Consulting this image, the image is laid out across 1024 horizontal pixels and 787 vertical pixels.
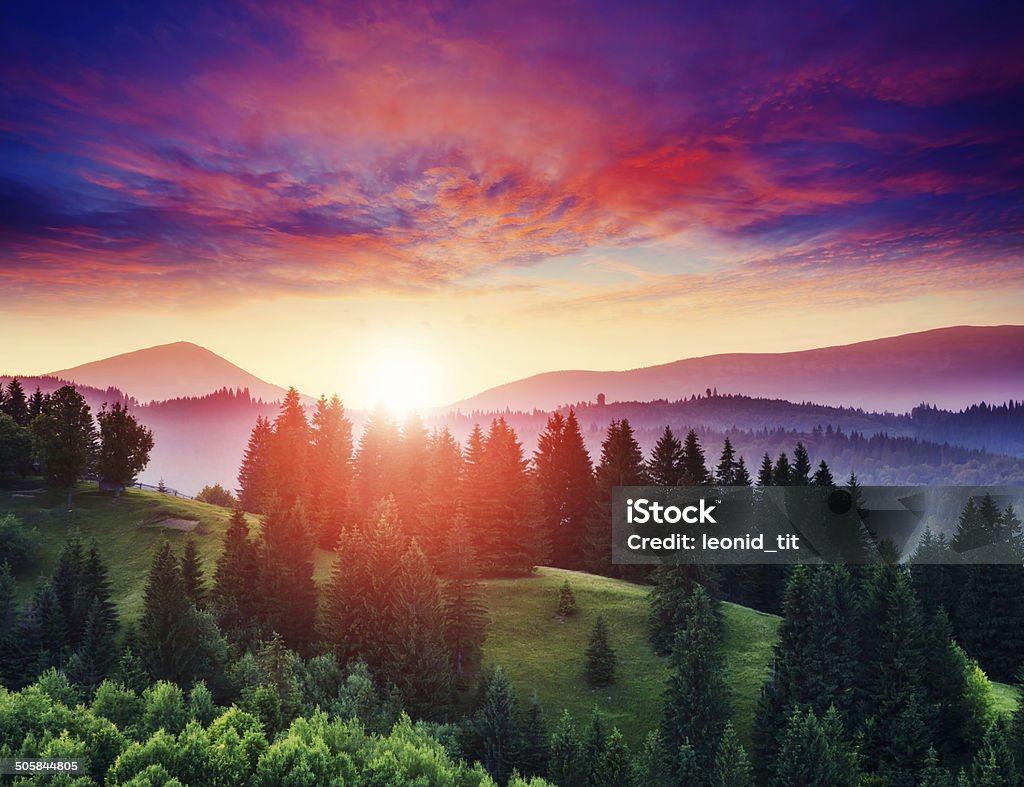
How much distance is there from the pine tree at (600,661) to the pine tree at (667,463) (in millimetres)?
34834

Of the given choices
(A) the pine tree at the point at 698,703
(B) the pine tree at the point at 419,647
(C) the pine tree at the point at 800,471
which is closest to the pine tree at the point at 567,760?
(A) the pine tree at the point at 698,703

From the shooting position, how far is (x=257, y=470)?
9738cm

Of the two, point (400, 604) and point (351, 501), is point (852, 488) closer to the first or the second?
point (400, 604)

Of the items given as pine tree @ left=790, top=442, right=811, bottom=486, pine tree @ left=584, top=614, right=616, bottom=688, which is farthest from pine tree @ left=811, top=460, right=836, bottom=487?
pine tree @ left=584, top=614, right=616, bottom=688

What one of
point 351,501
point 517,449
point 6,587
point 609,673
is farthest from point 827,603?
point 6,587

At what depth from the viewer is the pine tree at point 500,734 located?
134 ft

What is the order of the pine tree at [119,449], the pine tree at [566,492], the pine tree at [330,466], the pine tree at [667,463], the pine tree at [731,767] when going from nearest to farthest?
the pine tree at [731,767] < the pine tree at [330,466] < the pine tree at [667,463] < the pine tree at [566,492] < the pine tree at [119,449]

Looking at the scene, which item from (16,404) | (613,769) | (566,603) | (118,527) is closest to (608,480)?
(566,603)

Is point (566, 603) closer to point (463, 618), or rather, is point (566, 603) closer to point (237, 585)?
point (463, 618)

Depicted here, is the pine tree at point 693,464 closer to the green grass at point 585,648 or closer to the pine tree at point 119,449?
the green grass at point 585,648

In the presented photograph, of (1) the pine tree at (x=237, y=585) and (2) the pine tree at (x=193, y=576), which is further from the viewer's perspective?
(1) the pine tree at (x=237, y=585)

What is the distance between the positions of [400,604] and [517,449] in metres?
34.9

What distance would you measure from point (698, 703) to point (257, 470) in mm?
76951

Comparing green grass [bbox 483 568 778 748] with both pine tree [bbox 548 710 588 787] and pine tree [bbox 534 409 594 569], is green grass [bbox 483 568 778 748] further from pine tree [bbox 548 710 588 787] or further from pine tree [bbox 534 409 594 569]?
pine tree [bbox 534 409 594 569]
